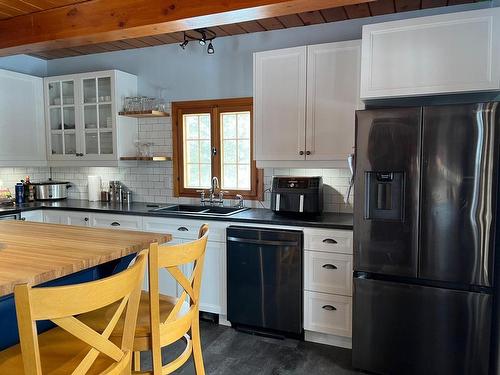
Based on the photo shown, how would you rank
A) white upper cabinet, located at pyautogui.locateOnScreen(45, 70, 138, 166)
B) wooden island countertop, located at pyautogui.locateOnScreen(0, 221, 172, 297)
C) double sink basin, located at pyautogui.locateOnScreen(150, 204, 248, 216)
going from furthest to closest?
white upper cabinet, located at pyautogui.locateOnScreen(45, 70, 138, 166), double sink basin, located at pyautogui.locateOnScreen(150, 204, 248, 216), wooden island countertop, located at pyautogui.locateOnScreen(0, 221, 172, 297)

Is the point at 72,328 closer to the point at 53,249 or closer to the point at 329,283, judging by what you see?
the point at 53,249

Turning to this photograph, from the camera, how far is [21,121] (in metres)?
4.01

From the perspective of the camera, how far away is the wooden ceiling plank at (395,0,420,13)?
2.78 metres

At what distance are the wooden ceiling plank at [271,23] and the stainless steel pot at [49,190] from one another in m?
2.83

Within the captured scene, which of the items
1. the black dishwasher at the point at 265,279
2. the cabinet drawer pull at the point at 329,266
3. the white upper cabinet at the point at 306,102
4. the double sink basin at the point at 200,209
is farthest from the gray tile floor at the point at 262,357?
the white upper cabinet at the point at 306,102

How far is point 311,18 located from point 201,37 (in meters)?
1.03

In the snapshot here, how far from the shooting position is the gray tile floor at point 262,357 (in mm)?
2502

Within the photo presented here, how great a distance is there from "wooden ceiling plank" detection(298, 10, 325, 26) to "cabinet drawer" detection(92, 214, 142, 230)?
218 centimetres

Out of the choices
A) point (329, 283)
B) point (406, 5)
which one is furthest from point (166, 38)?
point (329, 283)

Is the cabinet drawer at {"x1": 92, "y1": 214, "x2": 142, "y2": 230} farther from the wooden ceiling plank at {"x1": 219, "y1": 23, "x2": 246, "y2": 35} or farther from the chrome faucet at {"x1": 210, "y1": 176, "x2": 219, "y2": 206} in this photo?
the wooden ceiling plank at {"x1": 219, "y1": 23, "x2": 246, "y2": 35}

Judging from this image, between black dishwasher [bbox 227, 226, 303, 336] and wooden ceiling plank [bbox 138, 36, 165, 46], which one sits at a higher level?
wooden ceiling plank [bbox 138, 36, 165, 46]

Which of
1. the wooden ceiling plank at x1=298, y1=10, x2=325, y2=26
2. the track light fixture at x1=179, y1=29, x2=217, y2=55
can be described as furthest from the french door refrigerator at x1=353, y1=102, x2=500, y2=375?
the track light fixture at x1=179, y1=29, x2=217, y2=55

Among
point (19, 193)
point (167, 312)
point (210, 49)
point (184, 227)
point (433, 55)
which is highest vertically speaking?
point (210, 49)

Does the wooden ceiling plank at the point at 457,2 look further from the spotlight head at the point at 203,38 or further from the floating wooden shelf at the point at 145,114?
the floating wooden shelf at the point at 145,114
